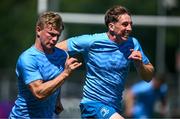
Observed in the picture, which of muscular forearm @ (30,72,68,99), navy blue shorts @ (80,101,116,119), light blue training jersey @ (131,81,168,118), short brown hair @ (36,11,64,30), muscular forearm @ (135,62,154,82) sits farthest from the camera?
light blue training jersey @ (131,81,168,118)

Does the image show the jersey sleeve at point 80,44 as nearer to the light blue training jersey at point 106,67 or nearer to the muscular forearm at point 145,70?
the light blue training jersey at point 106,67

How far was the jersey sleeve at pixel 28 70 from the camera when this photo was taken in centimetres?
820

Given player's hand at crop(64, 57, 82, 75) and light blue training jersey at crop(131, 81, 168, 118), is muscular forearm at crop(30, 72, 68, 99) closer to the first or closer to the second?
player's hand at crop(64, 57, 82, 75)

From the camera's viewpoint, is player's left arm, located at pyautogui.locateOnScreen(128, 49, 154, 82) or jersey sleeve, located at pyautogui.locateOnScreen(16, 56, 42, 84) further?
player's left arm, located at pyautogui.locateOnScreen(128, 49, 154, 82)

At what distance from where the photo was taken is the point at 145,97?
17078mm

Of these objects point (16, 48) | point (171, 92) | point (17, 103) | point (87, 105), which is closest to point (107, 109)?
point (87, 105)

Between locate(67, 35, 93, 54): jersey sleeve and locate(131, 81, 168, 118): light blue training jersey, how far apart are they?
759 cm

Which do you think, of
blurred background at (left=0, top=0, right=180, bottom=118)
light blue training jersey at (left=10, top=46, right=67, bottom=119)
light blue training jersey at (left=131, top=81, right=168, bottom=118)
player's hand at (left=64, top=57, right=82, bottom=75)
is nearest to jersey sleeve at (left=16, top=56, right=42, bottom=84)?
light blue training jersey at (left=10, top=46, right=67, bottom=119)

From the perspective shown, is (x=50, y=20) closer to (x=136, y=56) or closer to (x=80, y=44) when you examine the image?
(x=136, y=56)

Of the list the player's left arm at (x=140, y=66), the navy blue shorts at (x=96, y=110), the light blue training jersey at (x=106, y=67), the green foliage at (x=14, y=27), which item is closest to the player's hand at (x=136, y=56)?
the player's left arm at (x=140, y=66)

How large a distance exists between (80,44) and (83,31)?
11753 millimetres

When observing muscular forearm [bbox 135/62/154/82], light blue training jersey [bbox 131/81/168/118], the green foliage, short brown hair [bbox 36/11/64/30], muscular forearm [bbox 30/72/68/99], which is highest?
short brown hair [bbox 36/11/64/30]

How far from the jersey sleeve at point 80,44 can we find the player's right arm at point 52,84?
3.68 ft

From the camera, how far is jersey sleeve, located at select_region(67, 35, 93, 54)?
9258mm
